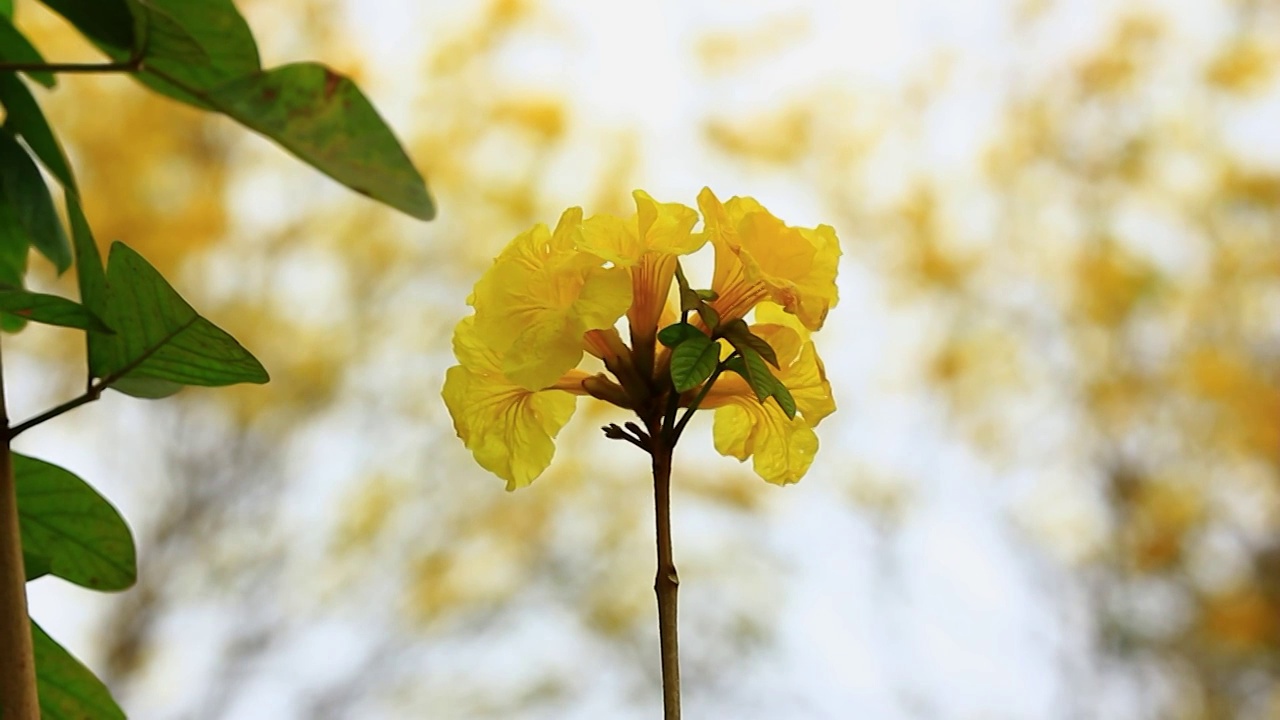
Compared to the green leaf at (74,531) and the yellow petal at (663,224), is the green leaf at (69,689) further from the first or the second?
the yellow petal at (663,224)

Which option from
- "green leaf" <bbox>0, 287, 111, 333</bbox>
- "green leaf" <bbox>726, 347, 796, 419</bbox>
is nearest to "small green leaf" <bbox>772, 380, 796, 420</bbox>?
"green leaf" <bbox>726, 347, 796, 419</bbox>

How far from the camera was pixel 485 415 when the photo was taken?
190mm

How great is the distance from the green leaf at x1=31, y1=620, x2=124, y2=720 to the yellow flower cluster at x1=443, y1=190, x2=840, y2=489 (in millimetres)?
99

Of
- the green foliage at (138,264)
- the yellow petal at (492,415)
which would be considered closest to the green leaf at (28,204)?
the green foliage at (138,264)

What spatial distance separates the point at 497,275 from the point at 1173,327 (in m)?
2.77

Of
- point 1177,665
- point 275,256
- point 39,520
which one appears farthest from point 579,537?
point 39,520

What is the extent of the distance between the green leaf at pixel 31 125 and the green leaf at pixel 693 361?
151 mm

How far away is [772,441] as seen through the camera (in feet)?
0.63

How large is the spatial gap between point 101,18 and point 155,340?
7cm

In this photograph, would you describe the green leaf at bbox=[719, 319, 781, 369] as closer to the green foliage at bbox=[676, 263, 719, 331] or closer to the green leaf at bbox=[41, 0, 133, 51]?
the green foliage at bbox=[676, 263, 719, 331]

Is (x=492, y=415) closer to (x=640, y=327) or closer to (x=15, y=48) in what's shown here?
(x=640, y=327)

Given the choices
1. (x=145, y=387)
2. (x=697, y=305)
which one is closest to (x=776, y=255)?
(x=697, y=305)

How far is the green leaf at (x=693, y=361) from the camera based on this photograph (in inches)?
6.0

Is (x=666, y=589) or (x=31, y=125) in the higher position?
(x=31, y=125)
